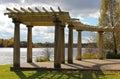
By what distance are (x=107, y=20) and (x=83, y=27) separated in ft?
25.2

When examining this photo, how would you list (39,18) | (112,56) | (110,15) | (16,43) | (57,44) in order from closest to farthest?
(57,44) → (39,18) → (16,43) → (112,56) → (110,15)

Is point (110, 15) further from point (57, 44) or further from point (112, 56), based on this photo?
point (57, 44)

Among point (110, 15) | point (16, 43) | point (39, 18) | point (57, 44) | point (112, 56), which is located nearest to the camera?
point (57, 44)

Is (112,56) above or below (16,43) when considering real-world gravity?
below

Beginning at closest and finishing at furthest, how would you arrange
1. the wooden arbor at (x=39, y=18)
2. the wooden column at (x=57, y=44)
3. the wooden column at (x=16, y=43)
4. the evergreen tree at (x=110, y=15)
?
1. the wooden arbor at (x=39, y=18)
2. the wooden column at (x=57, y=44)
3. the wooden column at (x=16, y=43)
4. the evergreen tree at (x=110, y=15)

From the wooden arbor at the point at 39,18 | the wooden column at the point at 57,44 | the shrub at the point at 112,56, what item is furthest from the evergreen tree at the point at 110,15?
the wooden column at the point at 57,44

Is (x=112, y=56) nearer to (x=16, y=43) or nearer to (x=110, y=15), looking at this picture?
(x=110, y=15)

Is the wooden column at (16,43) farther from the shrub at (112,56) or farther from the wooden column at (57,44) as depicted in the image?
the shrub at (112,56)

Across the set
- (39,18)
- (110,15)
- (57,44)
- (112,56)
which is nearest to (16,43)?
(39,18)

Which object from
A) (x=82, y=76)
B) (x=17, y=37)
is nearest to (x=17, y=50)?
(x=17, y=37)

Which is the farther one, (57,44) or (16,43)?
(16,43)

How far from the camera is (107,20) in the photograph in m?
38.9

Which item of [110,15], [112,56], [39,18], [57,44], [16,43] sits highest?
[110,15]

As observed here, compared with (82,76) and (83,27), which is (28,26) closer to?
(83,27)
